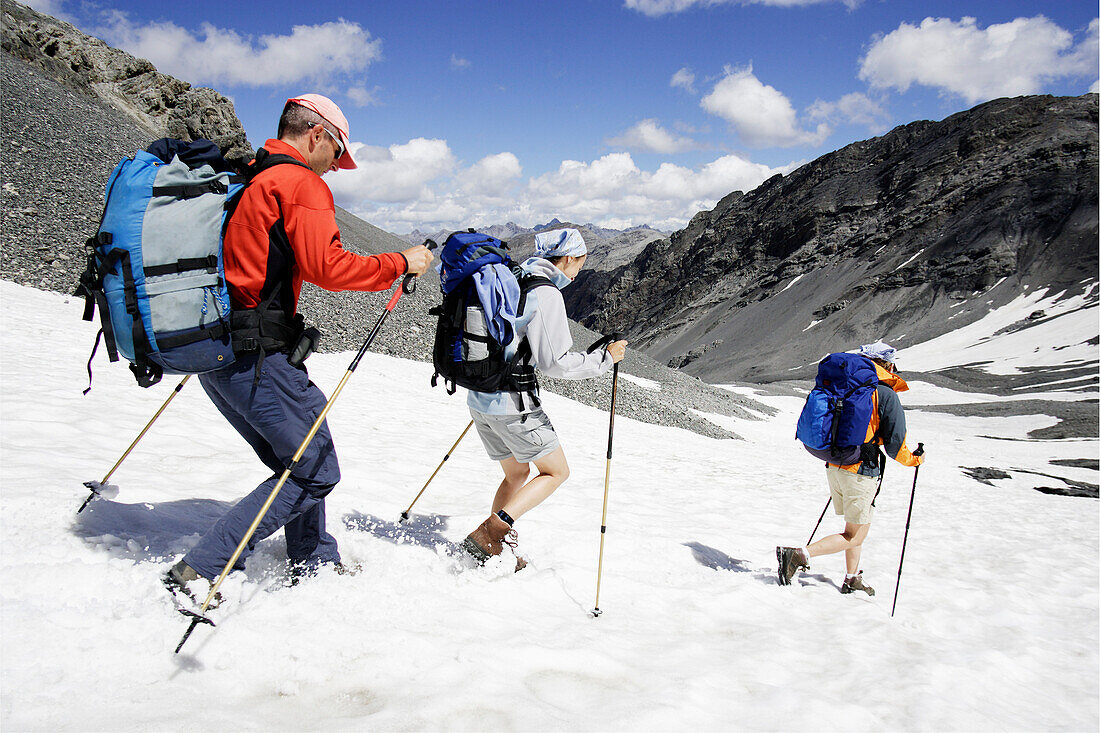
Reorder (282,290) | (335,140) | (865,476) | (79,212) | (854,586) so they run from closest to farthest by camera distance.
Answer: (282,290), (335,140), (865,476), (854,586), (79,212)

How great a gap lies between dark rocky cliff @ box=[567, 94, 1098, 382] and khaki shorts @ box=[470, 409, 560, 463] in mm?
72168

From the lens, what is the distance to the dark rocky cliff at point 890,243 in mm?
81562

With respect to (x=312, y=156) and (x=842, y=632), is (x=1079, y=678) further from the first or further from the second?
(x=312, y=156)

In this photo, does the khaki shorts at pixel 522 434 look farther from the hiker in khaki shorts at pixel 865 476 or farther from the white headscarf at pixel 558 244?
the hiker in khaki shorts at pixel 865 476

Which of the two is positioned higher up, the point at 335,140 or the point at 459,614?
the point at 335,140

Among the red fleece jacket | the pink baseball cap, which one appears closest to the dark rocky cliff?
the pink baseball cap

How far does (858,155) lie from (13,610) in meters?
148

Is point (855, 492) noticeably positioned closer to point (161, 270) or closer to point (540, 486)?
point (540, 486)

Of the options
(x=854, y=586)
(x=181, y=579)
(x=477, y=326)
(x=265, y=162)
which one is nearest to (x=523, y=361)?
(x=477, y=326)

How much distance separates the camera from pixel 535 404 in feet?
14.7

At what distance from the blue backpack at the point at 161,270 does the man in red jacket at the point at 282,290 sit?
0.10 m

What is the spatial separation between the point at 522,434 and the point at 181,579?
2226 mm

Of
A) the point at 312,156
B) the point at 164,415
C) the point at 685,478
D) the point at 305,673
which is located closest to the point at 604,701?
the point at 305,673

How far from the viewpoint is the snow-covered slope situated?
9.60ft
